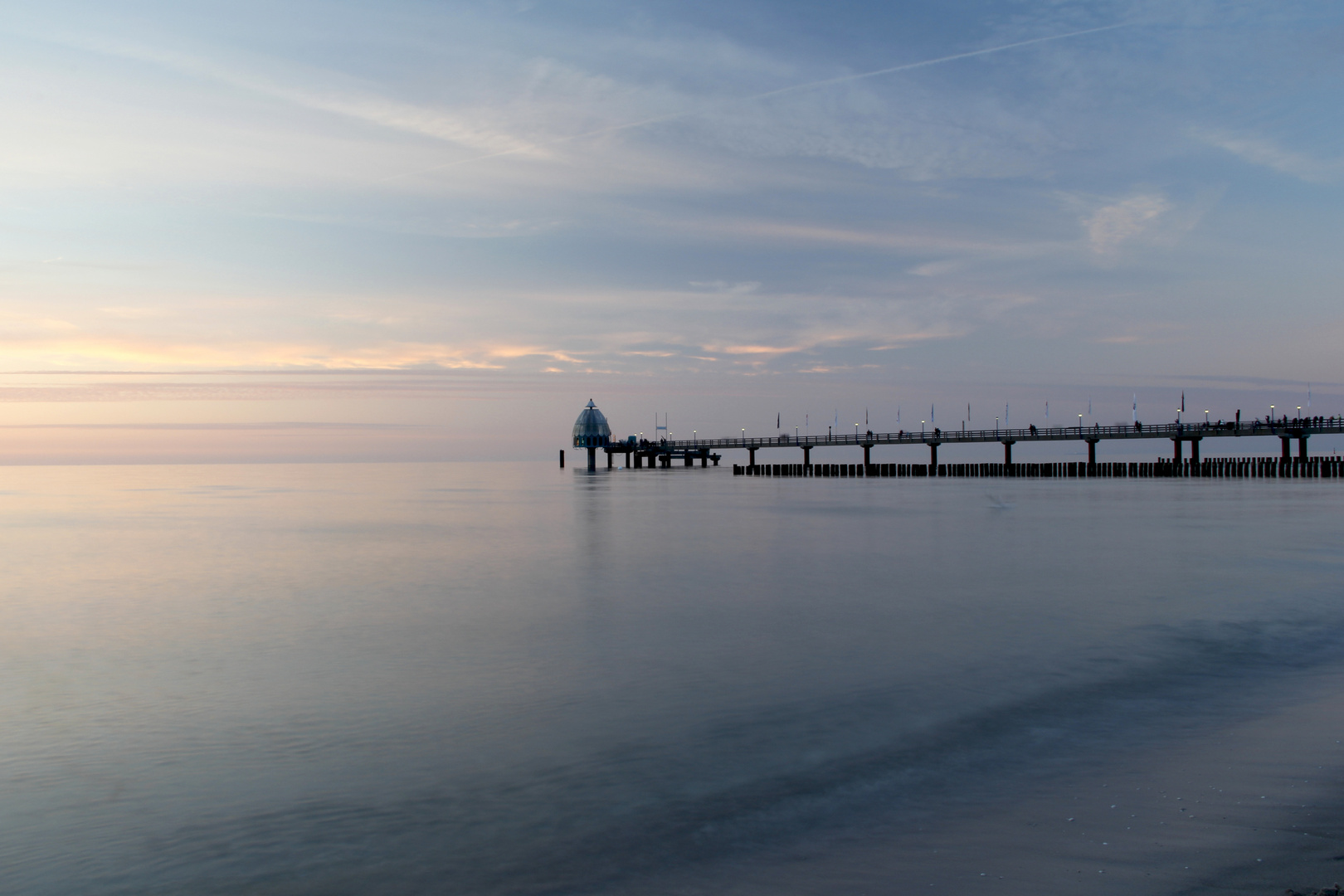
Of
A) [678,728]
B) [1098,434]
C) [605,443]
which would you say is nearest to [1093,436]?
[1098,434]

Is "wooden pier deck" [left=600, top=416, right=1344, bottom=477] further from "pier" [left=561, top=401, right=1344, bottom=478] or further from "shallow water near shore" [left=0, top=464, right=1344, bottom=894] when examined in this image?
"shallow water near shore" [left=0, top=464, right=1344, bottom=894]

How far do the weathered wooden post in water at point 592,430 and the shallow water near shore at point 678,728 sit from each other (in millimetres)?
102762

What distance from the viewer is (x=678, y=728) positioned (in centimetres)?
1025

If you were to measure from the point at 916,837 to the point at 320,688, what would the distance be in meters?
8.61

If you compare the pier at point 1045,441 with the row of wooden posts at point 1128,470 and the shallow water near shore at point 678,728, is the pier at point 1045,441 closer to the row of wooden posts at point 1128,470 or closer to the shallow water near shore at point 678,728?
the row of wooden posts at point 1128,470

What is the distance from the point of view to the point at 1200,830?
6754mm

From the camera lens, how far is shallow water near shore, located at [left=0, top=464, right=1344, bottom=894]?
A: 6.67 meters

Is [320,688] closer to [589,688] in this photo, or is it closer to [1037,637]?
[589,688]

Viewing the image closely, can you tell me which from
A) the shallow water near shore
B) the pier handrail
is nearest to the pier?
the pier handrail

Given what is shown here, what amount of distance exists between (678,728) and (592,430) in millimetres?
119541

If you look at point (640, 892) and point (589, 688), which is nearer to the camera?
point (640, 892)

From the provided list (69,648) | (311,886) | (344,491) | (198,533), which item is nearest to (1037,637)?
(311,886)

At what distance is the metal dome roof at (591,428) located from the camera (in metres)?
129

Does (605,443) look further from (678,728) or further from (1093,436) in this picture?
(678,728)
